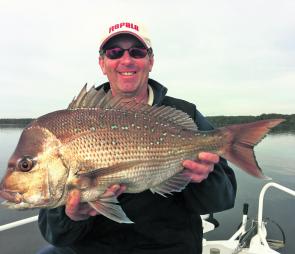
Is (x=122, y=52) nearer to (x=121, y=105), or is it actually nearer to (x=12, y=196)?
(x=121, y=105)

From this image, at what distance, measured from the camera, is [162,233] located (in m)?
3.67

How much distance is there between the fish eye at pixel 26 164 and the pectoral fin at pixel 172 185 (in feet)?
3.38

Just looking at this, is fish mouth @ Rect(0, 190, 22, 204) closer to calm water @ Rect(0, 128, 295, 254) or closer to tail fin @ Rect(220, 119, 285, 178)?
tail fin @ Rect(220, 119, 285, 178)

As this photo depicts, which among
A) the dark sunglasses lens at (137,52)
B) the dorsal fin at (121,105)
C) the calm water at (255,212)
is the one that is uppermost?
the dark sunglasses lens at (137,52)

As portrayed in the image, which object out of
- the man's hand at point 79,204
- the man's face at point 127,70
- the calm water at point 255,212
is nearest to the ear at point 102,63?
the man's face at point 127,70

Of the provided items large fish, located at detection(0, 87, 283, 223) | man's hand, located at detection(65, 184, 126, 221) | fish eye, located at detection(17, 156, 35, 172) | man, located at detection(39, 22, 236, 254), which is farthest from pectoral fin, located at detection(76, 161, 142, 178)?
man, located at detection(39, 22, 236, 254)

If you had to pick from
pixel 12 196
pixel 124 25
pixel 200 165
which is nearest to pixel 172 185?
pixel 200 165

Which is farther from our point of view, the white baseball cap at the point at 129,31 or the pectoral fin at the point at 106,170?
the white baseball cap at the point at 129,31

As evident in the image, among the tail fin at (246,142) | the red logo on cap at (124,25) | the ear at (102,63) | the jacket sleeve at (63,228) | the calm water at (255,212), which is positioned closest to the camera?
the tail fin at (246,142)

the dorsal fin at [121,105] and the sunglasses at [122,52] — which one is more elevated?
the sunglasses at [122,52]

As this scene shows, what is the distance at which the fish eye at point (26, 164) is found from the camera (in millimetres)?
2703

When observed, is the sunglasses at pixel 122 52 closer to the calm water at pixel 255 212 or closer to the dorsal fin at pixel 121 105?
the dorsal fin at pixel 121 105

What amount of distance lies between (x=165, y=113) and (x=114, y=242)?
1439 millimetres

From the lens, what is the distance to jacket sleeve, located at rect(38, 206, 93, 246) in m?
3.43
